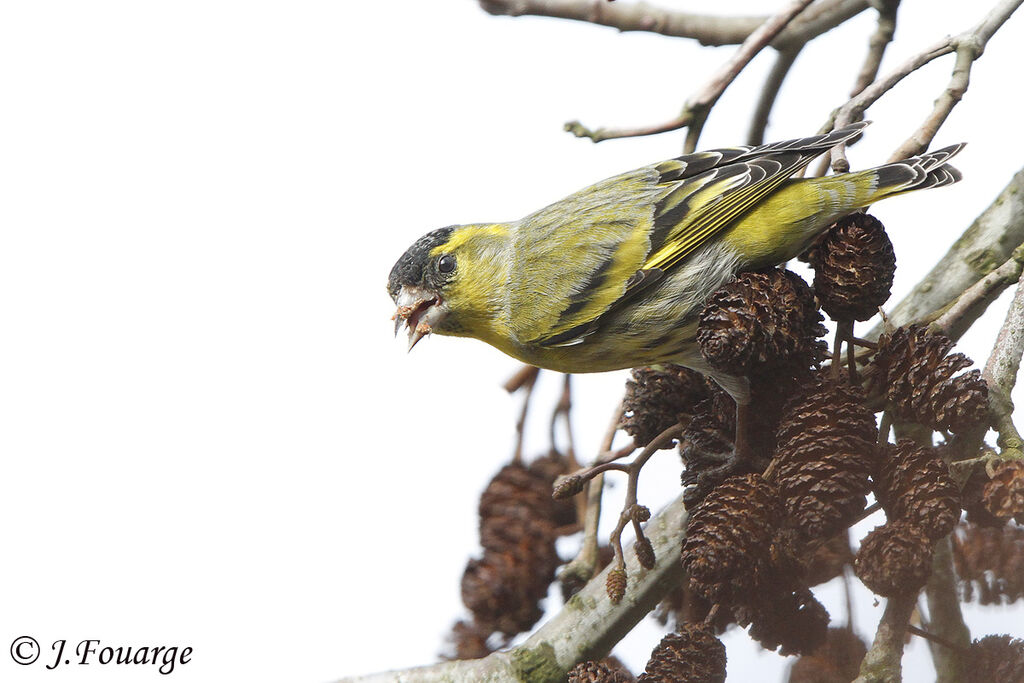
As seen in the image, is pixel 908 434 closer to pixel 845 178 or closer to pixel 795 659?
pixel 795 659

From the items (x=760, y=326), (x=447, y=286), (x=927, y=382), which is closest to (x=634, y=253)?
(x=447, y=286)

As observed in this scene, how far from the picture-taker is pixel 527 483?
170 centimetres

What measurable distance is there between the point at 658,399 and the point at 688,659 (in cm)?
42

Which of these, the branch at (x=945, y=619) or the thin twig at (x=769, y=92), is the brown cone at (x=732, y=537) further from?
the thin twig at (x=769, y=92)

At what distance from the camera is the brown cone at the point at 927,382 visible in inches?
42.3

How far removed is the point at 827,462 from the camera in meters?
1.07

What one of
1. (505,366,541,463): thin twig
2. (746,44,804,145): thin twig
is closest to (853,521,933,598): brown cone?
(505,366,541,463): thin twig

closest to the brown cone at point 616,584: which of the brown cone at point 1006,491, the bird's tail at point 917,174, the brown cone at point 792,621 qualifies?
the brown cone at point 792,621

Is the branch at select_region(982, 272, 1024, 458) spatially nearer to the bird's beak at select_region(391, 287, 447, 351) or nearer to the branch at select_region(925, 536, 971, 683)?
the branch at select_region(925, 536, 971, 683)

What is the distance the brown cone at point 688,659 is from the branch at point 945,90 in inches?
27.6

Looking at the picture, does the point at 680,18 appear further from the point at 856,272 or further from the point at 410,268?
the point at 856,272

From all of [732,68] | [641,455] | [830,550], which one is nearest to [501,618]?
[641,455]

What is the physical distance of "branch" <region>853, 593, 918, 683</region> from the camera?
3.38 feet

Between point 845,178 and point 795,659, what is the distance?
676mm
